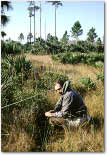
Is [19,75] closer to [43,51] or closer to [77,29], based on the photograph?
[43,51]

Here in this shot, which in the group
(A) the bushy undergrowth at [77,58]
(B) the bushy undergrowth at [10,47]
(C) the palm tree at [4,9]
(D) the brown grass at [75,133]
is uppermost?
(C) the palm tree at [4,9]

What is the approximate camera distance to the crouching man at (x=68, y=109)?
9.75 feet

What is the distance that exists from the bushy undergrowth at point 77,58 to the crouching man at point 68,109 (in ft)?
1.09

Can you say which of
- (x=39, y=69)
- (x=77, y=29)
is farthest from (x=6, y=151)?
(x=77, y=29)

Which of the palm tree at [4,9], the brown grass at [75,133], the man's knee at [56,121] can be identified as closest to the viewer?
the brown grass at [75,133]

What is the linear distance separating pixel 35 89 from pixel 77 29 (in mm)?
877

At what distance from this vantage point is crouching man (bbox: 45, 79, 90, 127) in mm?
2973

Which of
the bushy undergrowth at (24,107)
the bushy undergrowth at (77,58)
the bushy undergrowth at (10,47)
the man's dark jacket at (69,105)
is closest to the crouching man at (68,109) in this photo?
the man's dark jacket at (69,105)

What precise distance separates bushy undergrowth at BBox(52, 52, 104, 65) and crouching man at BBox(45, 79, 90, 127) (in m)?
0.33

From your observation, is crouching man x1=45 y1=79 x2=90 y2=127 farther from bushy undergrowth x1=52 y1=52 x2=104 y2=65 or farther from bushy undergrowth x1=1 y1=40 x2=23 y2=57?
bushy undergrowth x1=1 y1=40 x2=23 y2=57

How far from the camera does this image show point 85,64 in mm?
3307

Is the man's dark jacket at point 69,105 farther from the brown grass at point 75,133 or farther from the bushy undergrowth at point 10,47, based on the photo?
the bushy undergrowth at point 10,47

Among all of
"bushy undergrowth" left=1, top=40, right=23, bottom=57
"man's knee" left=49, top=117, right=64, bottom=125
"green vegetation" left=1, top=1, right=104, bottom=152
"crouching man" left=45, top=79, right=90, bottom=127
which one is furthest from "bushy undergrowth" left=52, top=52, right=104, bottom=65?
"man's knee" left=49, top=117, right=64, bottom=125

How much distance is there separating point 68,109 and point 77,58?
0.67m
